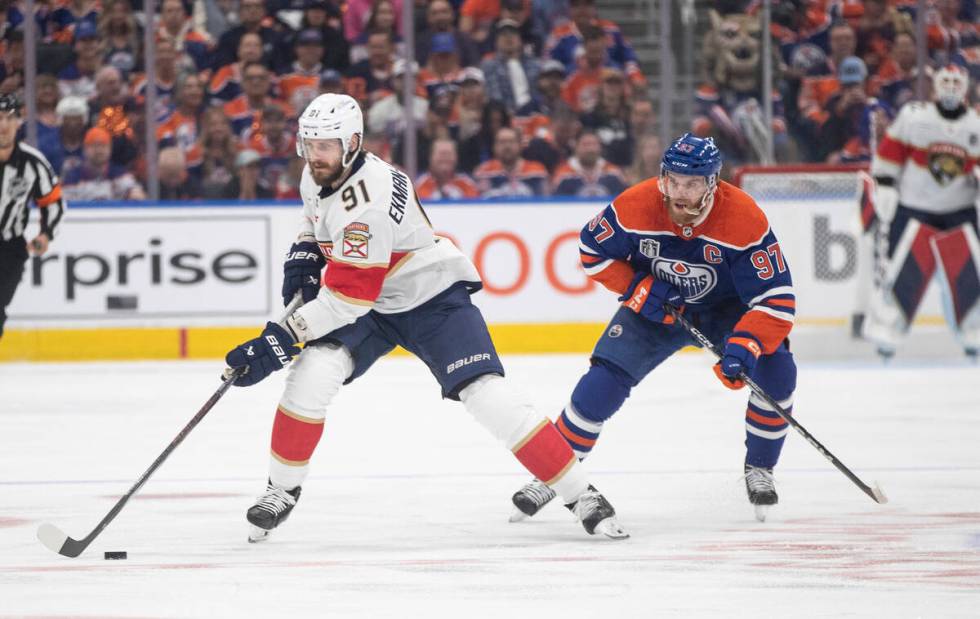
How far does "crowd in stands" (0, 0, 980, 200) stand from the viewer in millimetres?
8891

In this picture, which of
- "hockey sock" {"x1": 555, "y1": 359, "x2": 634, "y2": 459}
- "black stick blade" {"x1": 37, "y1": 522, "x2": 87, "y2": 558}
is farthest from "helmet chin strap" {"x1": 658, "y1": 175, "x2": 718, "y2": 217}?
"black stick blade" {"x1": 37, "y1": 522, "x2": 87, "y2": 558}

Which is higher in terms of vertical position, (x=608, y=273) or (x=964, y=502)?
(x=608, y=273)

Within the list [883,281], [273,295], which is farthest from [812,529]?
[273,295]

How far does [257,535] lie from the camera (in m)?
3.77

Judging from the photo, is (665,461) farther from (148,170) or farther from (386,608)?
(148,170)

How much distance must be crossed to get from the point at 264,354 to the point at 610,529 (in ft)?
2.90

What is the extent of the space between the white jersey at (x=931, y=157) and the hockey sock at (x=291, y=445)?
522 cm

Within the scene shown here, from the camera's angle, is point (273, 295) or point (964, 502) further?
point (273, 295)

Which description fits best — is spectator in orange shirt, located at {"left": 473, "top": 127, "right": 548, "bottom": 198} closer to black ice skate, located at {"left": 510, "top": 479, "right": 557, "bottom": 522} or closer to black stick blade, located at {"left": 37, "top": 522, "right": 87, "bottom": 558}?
black ice skate, located at {"left": 510, "top": 479, "right": 557, "bottom": 522}

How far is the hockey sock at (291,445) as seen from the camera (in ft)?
12.5

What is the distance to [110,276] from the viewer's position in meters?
8.84

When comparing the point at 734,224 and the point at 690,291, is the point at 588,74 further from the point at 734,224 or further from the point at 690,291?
the point at 734,224

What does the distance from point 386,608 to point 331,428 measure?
3149 millimetres

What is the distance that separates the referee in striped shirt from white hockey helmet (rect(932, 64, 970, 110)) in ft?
14.1
